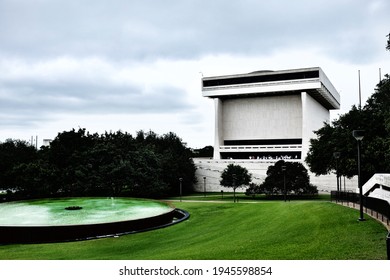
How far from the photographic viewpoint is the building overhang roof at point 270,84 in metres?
68.7

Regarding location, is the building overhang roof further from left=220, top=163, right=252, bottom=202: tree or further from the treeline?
the treeline

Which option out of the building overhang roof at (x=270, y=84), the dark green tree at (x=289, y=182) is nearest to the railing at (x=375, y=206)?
the dark green tree at (x=289, y=182)

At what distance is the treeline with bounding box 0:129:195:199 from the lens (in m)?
45.4

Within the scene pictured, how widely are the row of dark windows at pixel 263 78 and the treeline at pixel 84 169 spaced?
27.6 meters

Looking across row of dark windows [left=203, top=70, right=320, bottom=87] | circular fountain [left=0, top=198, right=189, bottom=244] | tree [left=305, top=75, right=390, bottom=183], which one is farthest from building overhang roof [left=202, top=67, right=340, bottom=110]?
circular fountain [left=0, top=198, right=189, bottom=244]

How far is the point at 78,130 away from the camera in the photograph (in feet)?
171

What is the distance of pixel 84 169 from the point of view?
46500 millimetres

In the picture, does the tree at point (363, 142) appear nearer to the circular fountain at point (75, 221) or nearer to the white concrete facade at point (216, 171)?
the circular fountain at point (75, 221)

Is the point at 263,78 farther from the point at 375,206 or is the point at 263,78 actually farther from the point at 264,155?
the point at 375,206

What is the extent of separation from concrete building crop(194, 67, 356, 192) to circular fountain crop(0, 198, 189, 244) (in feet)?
107

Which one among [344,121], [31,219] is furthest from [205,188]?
[31,219]
